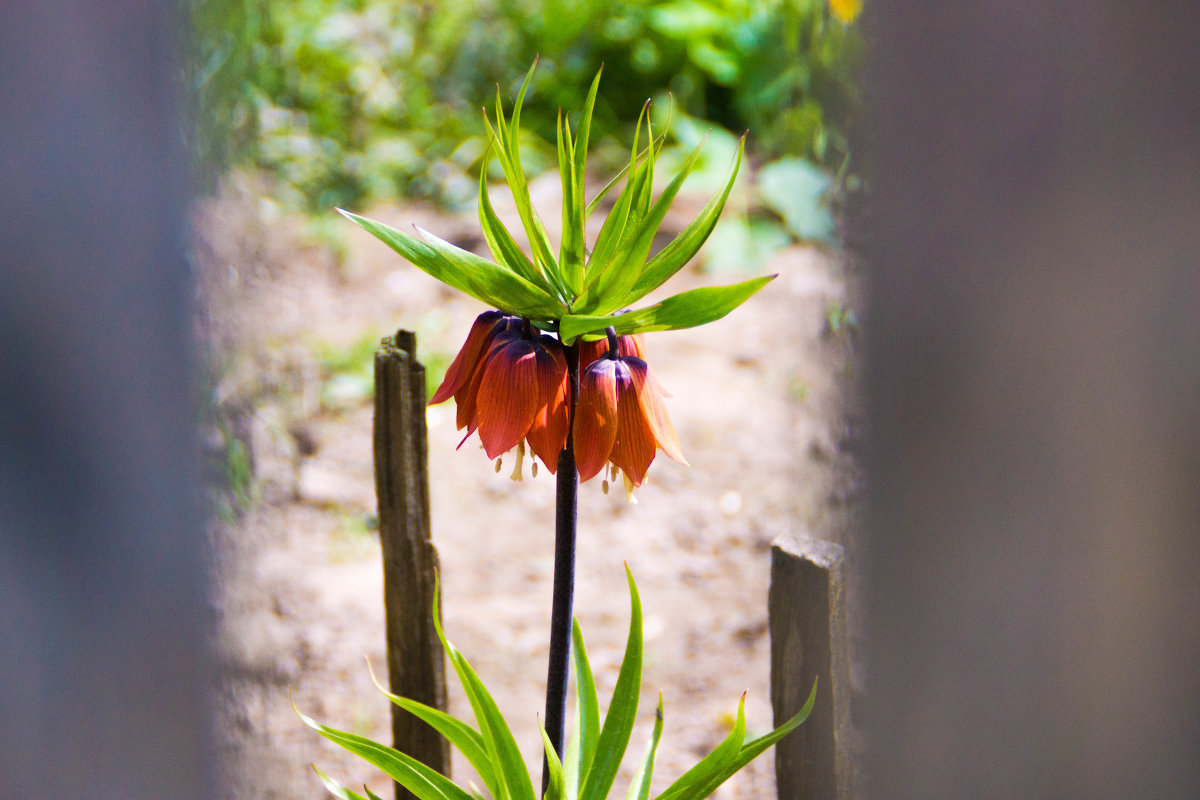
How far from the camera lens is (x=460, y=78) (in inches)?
158

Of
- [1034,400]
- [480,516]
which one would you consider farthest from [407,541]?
[480,516]

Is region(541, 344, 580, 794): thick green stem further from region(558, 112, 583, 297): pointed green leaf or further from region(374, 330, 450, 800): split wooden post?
region(374, 330, 450, 800): split wooden post

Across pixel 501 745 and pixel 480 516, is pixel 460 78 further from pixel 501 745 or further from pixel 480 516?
pixel 501 745

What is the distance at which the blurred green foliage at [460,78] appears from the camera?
3.50 meters

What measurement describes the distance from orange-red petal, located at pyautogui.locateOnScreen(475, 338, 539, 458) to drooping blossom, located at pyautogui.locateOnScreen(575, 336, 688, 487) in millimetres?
37

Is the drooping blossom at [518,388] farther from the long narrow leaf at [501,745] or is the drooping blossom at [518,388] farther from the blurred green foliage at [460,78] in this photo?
the blurred green foliage at [460,78]

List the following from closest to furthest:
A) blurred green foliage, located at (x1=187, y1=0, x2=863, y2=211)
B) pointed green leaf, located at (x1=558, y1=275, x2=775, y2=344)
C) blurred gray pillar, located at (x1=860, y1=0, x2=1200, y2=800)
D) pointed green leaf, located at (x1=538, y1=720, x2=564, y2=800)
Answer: blurred gray pillar, located at (x1=860, y1=0, x2=1200, y2=800) → pointed green leaf, located at (x1=558, y1=275, x2=775, y2=344) → pointed green leaf, located at (x1=538, y1=720, x2=564, y2=800) → blurred green foliage, located at (x1=187, y1=0, x2=863, y2=211)

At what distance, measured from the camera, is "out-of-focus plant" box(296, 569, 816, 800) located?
2.76 feet

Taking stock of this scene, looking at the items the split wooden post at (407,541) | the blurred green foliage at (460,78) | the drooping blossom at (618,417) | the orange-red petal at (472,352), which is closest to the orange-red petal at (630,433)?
the drooping blossom at (618,417)

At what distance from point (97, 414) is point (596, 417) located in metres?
0.43

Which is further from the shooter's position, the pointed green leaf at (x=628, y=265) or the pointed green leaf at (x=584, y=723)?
the pointed green leaf at (x=584, y=723)

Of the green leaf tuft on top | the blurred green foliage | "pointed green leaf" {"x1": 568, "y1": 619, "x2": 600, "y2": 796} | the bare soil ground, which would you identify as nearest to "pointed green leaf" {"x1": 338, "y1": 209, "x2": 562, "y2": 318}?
the green leaf tuft on top

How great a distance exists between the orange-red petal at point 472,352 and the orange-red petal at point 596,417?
8 centimetres

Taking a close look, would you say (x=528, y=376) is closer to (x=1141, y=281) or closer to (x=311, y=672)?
(x=1141, y=281)
